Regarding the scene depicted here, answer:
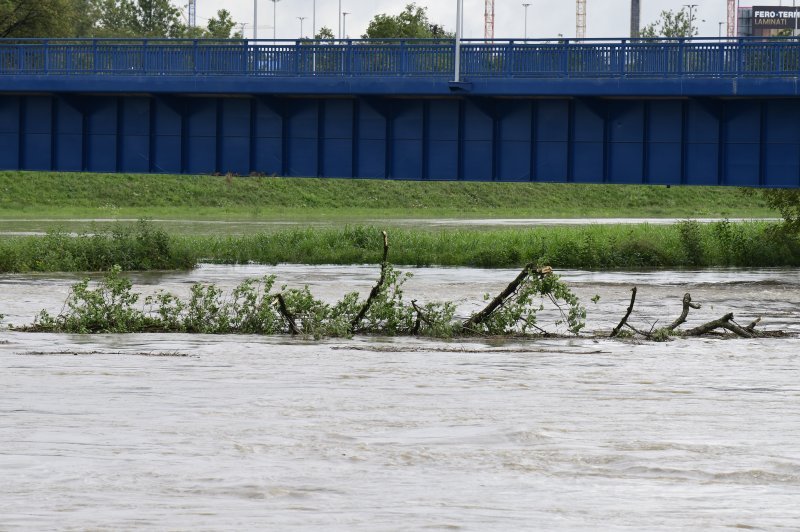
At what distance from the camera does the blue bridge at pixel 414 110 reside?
3788 centimetres

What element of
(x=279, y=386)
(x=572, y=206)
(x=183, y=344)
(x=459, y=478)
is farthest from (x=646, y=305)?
(x=572, y=206)

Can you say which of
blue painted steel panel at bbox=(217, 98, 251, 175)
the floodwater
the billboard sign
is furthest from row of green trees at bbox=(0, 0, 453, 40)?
the billboard sign

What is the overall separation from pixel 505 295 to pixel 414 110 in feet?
49.7

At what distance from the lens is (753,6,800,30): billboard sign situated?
175750 millimetres

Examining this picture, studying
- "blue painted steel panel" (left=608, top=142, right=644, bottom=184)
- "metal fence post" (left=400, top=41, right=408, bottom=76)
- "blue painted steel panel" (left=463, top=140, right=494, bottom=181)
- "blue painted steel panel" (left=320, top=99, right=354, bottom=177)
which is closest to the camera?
"blue painted steel panel" (left=608, top=142, right=644, bottom=184)

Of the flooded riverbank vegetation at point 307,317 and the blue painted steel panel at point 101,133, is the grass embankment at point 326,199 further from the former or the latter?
the flooded riverbank vegetation at point 307,317

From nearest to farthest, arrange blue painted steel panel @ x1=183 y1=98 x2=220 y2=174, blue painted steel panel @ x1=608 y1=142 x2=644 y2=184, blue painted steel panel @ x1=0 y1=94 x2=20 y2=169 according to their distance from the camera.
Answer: blue painted steel panel @ x1=608 y1=142 x2=644 y2=184, blue painted steel panel @ x1=183 y1=98 x2=220 y2=174, blue painted steel panel @ x1=0 y1=94 x2=20 y2=169

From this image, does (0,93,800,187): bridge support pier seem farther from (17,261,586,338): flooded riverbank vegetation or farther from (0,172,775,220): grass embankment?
(0,172,775,220): grass embankment

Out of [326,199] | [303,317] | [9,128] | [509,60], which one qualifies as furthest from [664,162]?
[326,199]

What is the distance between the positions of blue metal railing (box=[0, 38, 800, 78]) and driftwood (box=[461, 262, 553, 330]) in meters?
12.6

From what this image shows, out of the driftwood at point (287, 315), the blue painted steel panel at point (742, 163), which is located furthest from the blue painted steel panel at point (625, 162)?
the driftwood at point (287, 315)

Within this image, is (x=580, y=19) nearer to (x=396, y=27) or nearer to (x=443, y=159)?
(x=396, y=27)

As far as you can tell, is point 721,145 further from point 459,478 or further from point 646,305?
point 459,478

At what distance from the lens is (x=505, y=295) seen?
2639 cm
